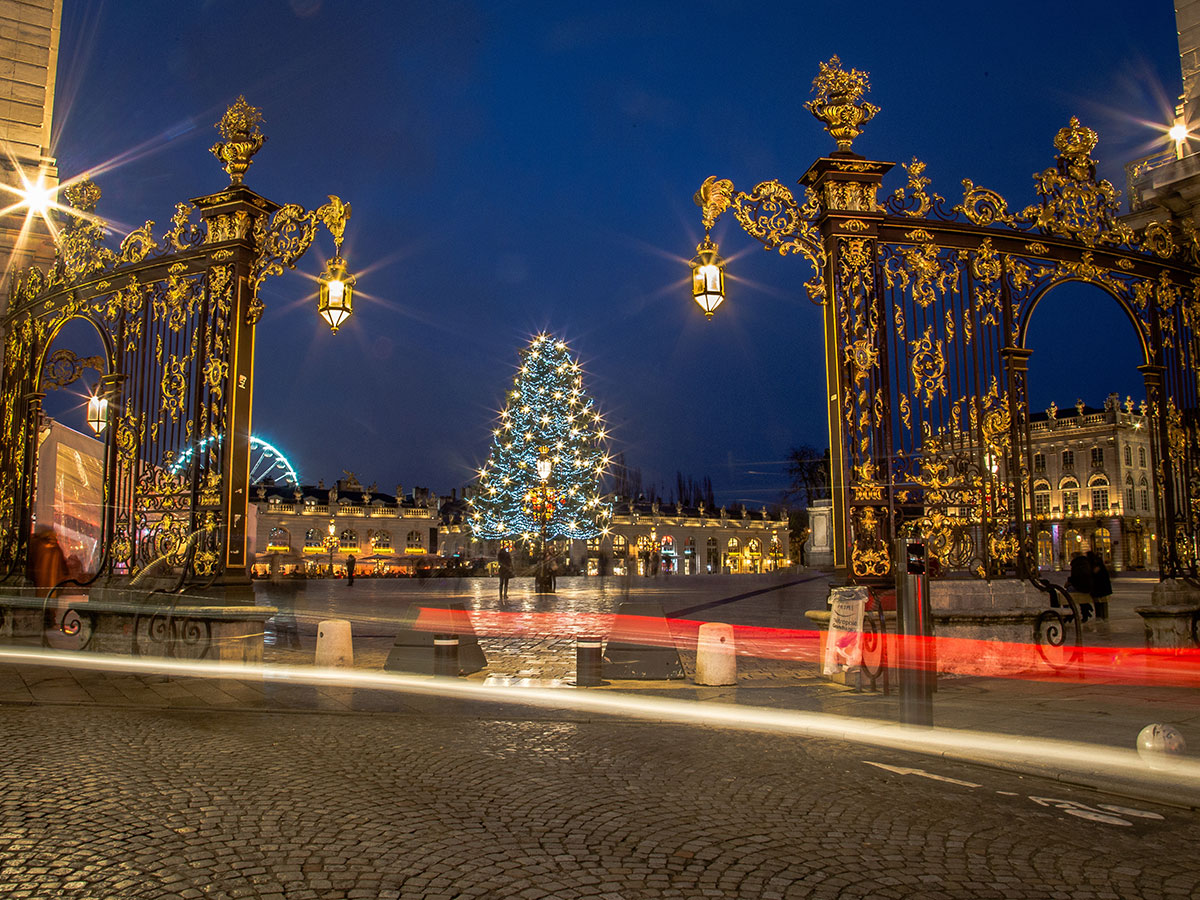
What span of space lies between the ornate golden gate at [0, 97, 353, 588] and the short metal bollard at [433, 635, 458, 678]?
2796 mm

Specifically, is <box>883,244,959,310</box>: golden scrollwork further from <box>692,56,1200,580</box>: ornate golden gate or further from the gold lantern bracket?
the gold lantern bracket

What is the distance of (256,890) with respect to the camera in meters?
4.24

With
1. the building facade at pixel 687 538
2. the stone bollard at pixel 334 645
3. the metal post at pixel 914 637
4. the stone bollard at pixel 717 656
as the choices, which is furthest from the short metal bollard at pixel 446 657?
the building facade at pixel 687 538

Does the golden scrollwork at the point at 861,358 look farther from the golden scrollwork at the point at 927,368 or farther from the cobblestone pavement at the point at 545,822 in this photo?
the cobblestone pavement at the point at 545,822

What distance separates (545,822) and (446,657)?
22.8 ft

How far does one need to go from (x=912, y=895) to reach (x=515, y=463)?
138ft

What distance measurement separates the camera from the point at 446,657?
476 inches

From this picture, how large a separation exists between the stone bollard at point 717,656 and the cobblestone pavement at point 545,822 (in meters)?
3.00

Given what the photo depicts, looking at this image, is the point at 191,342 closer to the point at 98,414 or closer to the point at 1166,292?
the point at 98,414

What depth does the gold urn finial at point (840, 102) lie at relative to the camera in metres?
11.2

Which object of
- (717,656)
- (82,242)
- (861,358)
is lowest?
(717,656)

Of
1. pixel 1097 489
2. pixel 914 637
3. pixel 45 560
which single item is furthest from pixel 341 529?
pixel 914 637

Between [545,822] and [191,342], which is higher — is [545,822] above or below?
below

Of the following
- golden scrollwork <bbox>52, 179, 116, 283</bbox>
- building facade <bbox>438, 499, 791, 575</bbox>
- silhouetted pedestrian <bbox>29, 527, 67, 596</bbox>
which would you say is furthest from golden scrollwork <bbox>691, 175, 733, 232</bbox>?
building facade <bbox>438, 499, 791, 575</bbox>
